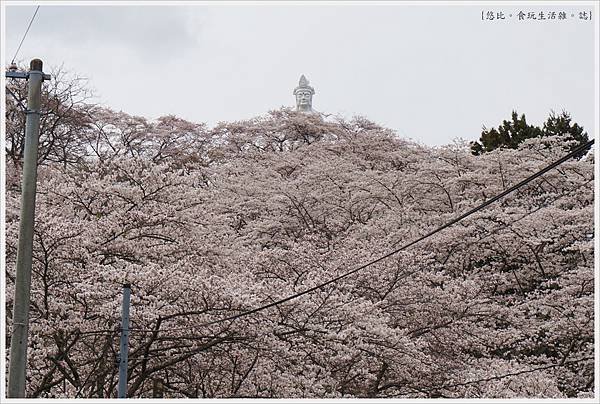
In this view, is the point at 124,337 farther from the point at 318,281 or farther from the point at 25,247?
the point at 318,281

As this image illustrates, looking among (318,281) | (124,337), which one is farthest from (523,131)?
(124,337)

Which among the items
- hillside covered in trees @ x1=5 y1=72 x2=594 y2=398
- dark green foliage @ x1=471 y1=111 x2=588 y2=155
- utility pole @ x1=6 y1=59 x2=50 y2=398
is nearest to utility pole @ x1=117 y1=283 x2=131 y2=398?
hillside covered in trees @ x1=5 y1=72 x2=594 y2=398

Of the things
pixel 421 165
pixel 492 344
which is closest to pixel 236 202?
pixel 421 165

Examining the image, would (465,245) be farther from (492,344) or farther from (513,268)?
(492,344)

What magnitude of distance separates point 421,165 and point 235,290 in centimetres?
696

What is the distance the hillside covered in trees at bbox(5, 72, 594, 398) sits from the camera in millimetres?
7191

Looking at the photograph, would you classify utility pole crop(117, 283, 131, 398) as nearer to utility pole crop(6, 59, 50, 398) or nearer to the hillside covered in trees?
the hillside covered in trees

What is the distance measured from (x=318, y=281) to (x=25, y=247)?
3805 millimetres

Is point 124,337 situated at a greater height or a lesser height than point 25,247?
lesser

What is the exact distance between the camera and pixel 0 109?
606 centimetres

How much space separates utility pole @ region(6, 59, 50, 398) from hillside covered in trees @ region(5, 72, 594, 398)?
1.44 m

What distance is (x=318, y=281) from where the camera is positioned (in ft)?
26.6

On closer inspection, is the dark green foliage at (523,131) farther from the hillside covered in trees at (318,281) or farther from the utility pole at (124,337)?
the utility pole at (124,337)

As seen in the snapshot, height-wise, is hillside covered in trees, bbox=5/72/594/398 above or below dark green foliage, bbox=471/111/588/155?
below
